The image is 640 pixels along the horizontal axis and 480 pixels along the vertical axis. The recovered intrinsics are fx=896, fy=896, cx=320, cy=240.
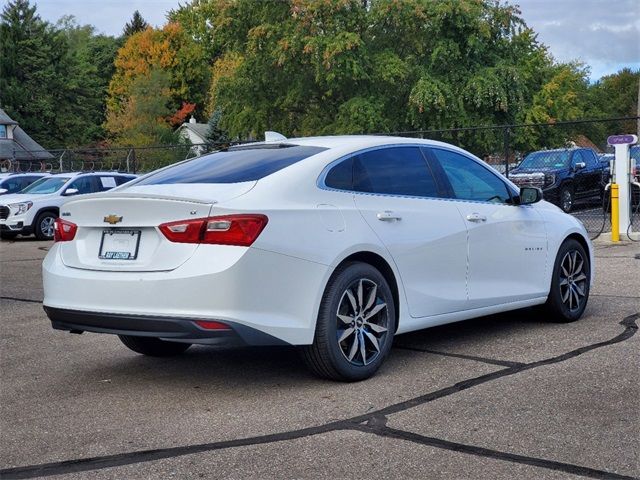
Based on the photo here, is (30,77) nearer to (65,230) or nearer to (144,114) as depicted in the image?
(144,114)

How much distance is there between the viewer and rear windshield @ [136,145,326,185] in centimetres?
589

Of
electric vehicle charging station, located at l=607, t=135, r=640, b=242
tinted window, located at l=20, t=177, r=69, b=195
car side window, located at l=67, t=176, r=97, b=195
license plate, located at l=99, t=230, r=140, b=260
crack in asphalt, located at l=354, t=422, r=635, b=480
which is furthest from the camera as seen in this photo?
tinted window, located at l=20, t=177, r=69, b=195

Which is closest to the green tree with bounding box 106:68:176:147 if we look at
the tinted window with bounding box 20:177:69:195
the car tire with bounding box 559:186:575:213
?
the tinted window with bounding box 20:177:69:195

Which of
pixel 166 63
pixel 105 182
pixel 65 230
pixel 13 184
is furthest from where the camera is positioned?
pixel 166 63

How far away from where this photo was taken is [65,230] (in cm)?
593

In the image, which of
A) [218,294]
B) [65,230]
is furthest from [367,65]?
[218,294]

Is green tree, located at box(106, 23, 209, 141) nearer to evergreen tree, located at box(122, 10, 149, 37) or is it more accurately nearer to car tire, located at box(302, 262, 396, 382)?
evergreen tree, located at box(122, 10, 149, 37)

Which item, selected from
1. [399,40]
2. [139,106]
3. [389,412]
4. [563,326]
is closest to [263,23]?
[399,40]

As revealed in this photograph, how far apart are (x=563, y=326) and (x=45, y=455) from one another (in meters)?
4.72

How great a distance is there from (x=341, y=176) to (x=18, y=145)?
6748cm

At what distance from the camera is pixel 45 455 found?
14.5 ft

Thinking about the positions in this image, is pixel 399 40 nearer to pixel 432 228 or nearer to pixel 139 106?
pixel 432 228

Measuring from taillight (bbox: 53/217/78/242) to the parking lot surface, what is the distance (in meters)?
0.97

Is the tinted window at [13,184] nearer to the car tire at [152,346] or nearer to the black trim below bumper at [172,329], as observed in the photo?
the car tire at [152,346]
